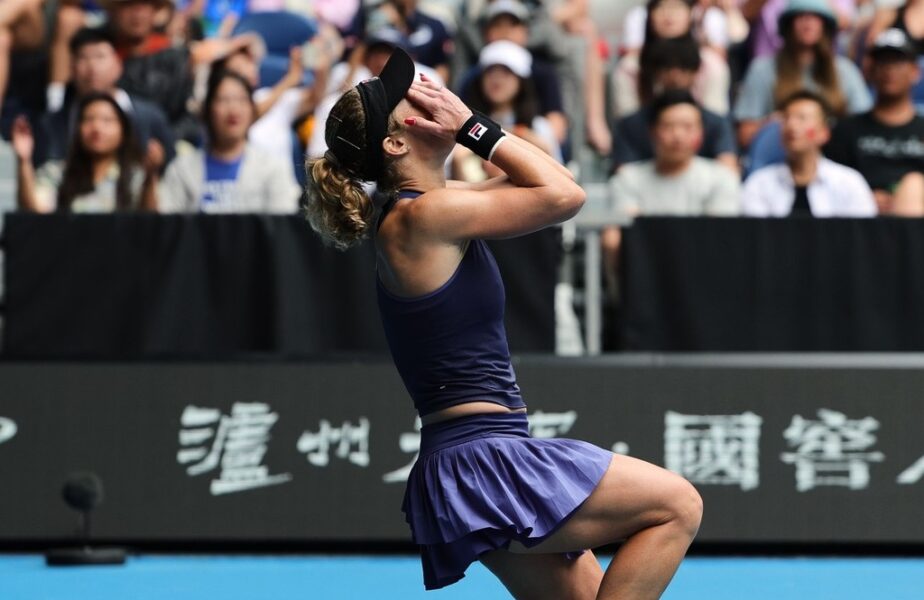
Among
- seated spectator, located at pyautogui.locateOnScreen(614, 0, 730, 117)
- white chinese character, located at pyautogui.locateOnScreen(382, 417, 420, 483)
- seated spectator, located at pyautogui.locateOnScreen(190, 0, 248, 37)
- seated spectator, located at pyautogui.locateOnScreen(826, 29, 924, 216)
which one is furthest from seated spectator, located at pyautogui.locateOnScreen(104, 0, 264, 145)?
seated spectator, located at pyautogui.locateOnScreen(826, 29, 924, 216)

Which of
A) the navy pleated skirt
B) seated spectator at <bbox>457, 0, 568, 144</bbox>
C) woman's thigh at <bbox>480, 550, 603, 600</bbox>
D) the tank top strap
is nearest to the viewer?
the navy pleated skirt

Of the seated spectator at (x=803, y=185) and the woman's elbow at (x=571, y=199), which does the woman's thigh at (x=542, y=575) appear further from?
the seated spectator at (x=803, y=185)

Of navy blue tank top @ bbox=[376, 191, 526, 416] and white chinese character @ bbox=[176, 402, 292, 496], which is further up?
navy blue tank top @ bbox=[376, 191, 526, 416]

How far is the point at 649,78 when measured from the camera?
9594 millimetres

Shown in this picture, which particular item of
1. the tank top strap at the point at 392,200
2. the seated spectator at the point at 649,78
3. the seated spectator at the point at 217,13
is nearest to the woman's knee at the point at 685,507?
the tank top strap at the point at 392,200

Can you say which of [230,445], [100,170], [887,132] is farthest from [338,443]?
[887,132]

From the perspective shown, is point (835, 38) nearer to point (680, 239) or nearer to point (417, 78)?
point (680, 239)

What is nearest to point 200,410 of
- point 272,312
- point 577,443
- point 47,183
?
point 272,312

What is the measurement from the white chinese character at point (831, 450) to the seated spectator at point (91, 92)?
3.88 m

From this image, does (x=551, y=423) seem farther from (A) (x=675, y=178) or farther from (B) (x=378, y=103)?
(B) (x=378, y=103)

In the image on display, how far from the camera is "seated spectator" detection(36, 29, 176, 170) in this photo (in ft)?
29.5

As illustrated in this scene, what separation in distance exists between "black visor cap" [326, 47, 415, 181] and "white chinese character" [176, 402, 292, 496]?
373 centimetres

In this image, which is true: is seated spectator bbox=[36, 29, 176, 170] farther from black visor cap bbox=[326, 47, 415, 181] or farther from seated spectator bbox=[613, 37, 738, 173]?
black visor cap bbox=[326, 47, 415, 181]

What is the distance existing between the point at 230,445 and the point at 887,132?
14.3ft
